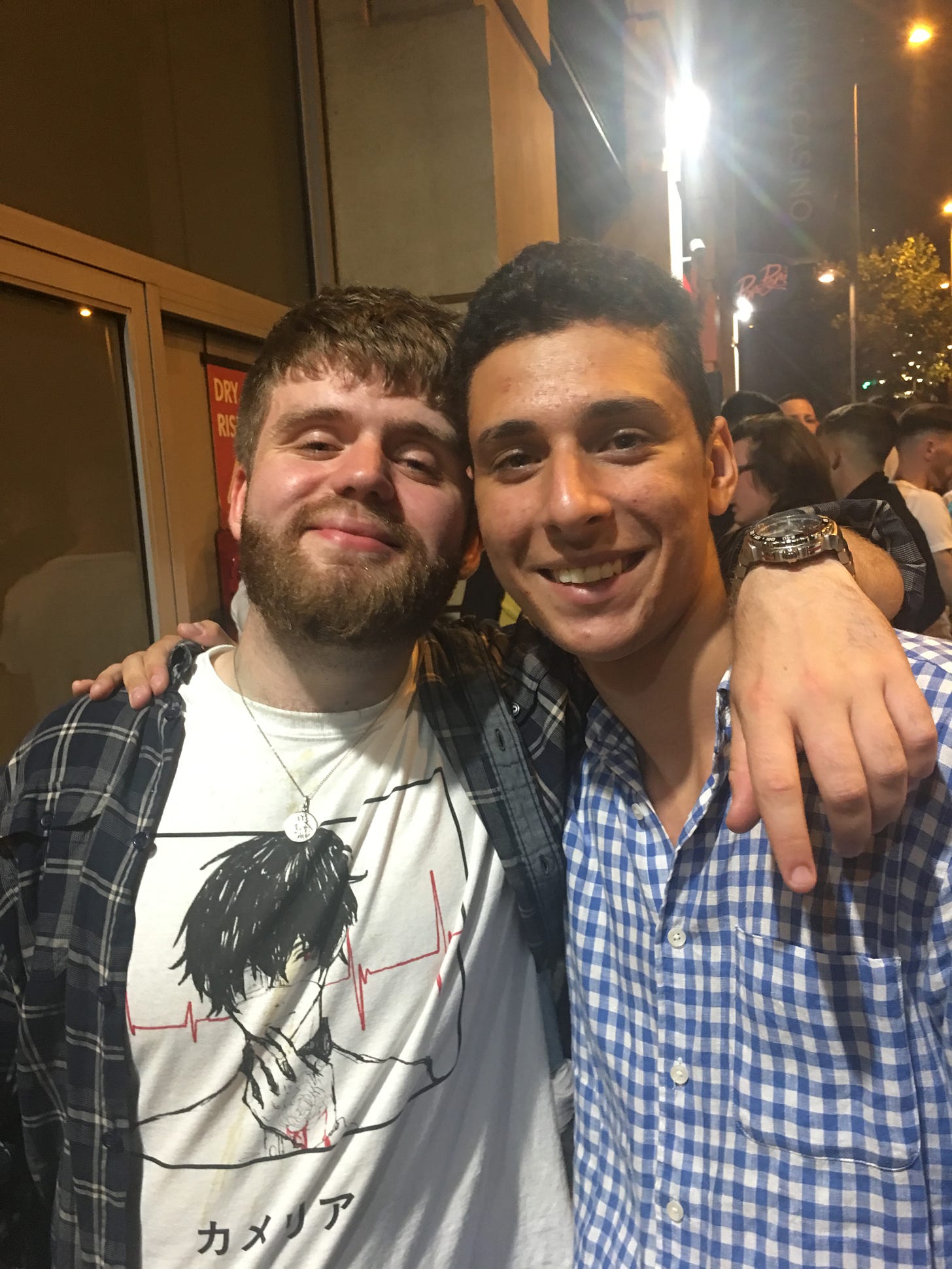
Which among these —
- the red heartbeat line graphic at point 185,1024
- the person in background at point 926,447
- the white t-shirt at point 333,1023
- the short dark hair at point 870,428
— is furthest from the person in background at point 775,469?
the red heartbeat line graphic at point 185,1024

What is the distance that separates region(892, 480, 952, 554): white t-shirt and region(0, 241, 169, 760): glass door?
3.60m

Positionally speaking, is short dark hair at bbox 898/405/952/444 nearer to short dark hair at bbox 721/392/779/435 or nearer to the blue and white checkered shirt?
short dark hair at bbox 721/392/779/435

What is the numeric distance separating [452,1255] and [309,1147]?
344mm

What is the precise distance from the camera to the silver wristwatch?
4.38 feet

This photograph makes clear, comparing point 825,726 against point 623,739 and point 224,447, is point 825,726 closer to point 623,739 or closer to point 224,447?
point 623,739

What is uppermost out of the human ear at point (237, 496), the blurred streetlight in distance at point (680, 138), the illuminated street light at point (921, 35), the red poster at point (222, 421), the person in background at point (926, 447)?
the blurred streetlight in distance at point (680, 138)

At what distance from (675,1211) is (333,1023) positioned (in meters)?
0.60

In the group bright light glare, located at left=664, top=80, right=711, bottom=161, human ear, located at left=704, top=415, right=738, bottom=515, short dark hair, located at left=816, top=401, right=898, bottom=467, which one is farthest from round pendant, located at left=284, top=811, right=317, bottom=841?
bright light glare, located at left=664, top=80, right=711, bottom=161

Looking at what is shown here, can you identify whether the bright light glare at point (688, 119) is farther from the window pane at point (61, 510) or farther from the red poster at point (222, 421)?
the window pane at point (61, 510)

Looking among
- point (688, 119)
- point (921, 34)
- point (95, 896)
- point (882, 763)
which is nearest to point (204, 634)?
point (95, 896)

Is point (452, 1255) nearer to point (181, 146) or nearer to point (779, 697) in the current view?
point (779, 697)

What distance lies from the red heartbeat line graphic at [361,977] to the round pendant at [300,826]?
0.18m

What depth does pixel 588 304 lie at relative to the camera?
1413 millimetres

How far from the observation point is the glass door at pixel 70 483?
239 centimetres
